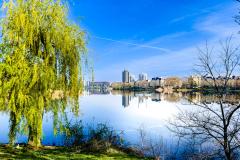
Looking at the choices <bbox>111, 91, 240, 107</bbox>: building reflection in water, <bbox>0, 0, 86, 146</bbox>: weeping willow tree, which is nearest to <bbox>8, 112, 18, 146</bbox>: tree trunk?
<bbox>0, 0, 86, 146</bbox>: weeping willow tree

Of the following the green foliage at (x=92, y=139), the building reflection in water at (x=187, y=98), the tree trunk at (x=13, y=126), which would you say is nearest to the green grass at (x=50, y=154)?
the tree trunk at (x=13, y=126)

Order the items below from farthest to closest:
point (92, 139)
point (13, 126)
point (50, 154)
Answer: point (92, 139) → point (13, 126) → point (50, 154)

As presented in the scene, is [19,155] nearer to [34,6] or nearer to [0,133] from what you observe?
[34,6]

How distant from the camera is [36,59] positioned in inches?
614

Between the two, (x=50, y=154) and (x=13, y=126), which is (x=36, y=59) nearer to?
(x=13, y=126)

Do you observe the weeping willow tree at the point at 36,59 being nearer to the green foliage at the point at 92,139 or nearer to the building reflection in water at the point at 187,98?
the green foliage at the point at 92,139

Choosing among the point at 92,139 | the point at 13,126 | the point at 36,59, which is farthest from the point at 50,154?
the point at 36,59

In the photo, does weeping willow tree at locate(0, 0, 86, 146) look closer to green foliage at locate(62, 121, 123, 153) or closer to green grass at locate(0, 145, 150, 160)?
green grass at locate(0, 145, 150, 160)

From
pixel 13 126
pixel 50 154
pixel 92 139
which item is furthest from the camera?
pixel 92 139

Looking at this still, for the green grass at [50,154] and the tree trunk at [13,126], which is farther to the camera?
the tree trunk at [13,126]

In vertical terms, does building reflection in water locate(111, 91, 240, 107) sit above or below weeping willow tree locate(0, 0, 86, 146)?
below

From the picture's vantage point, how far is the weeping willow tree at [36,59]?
14.4m

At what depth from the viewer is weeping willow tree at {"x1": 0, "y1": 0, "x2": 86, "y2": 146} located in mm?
14438

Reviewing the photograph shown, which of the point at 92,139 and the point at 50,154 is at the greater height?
the point at 92,139
